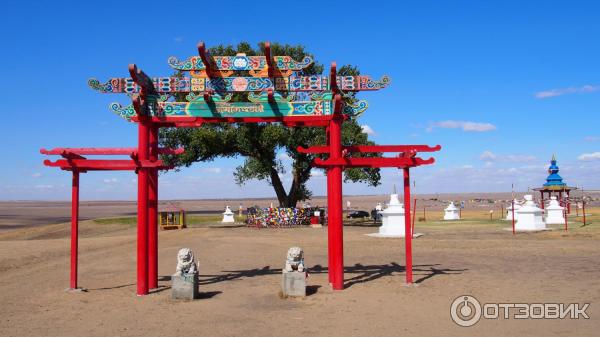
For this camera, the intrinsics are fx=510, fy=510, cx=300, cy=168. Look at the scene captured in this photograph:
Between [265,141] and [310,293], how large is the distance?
24.1m

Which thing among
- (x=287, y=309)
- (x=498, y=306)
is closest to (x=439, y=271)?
(x=498, y=306)

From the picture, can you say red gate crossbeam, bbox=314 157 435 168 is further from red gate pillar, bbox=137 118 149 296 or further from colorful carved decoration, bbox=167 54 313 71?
red gate pillar, bbox=137 118 149 296

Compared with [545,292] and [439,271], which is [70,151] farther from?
[545,292]

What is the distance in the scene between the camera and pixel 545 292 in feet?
32.9

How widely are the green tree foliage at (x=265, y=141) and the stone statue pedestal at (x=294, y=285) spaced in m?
23.7

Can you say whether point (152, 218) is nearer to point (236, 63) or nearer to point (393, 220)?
point (236, 63)

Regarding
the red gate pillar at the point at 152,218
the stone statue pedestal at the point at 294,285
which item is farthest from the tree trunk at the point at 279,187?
the stone statue pedestal at the point at 294,285

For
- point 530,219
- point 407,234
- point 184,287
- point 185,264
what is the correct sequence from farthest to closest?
point 530,219
point 407,234
point 185,264
point 184,287

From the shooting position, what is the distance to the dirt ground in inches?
307

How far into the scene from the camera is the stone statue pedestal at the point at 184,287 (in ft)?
32.7

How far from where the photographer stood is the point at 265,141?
112 ft

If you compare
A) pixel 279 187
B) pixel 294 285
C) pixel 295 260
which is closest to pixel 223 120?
pixel 295 260

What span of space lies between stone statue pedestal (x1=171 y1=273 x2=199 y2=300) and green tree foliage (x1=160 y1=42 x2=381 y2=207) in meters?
23.7

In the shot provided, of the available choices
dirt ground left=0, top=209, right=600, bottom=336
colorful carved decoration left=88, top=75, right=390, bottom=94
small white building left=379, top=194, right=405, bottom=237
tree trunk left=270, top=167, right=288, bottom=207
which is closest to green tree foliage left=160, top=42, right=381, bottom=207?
tree trunk left=270, top=167, right=288, bottom=207
